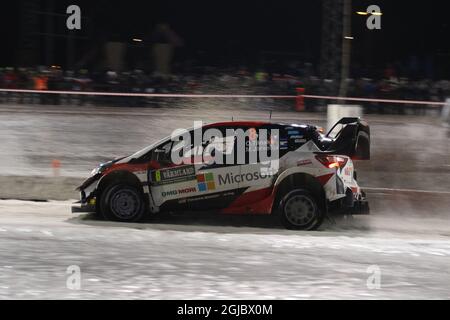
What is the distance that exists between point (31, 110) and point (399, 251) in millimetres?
11603

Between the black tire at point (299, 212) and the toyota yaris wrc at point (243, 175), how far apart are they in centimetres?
1

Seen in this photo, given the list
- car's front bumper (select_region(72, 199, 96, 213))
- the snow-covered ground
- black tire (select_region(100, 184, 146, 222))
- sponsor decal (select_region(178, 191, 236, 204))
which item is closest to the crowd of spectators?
the snow-covered ground

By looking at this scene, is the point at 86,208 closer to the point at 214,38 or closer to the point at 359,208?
the point at 359,208

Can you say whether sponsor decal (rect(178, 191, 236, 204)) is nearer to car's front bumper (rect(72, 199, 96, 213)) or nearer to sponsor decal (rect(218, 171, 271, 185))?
sponsor decal (rect(218, 171, 271, 185))

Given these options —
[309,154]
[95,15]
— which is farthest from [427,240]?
[95,15]

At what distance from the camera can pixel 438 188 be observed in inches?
541

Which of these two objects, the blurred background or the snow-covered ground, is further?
the blurred background

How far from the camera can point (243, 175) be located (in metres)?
10.8

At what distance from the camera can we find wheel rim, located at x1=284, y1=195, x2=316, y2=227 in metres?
10.8

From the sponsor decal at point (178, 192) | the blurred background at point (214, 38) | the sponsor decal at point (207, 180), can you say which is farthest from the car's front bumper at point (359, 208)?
the blurred background at point (214, 38)

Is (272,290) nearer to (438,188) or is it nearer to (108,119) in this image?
(438,188)

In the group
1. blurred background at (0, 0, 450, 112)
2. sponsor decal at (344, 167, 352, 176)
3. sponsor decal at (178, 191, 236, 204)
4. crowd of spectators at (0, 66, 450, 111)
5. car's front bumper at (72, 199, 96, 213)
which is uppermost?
blurred background at (0, 0, 450, 112)

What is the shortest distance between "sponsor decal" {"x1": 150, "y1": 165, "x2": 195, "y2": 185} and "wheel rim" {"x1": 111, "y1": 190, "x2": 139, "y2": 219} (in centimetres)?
36

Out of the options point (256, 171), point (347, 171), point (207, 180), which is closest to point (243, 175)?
point (256, 171)
